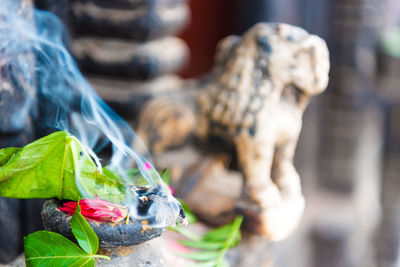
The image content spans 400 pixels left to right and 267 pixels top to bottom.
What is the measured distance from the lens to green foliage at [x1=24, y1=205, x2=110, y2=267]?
0.79m

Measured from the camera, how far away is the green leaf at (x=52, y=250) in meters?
0.81

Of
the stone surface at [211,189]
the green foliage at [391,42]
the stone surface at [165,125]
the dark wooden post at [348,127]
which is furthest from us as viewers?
the dark wooden post at [348,127]

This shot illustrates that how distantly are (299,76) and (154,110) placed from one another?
602mm

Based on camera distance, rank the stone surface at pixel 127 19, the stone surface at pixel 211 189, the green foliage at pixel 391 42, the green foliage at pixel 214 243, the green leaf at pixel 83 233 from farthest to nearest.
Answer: the green foliage at pixel 391 42 → the stone surface at pixel 127 19 → the stone surface at pixel 211 189 → the green foliage at pixel 214 243 → the green leaf at pixel 83 233

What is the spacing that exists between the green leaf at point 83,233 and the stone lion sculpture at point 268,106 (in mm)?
595

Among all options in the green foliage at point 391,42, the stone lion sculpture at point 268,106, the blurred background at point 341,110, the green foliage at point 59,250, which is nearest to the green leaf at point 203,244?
the stone lion sculpture at point 268,106

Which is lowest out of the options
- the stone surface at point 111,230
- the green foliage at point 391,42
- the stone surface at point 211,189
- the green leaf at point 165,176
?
the green foliage at point 391,42

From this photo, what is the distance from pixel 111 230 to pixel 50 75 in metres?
0.66

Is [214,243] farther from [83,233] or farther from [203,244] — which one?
[83,233]

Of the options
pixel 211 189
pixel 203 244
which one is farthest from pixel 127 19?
pixel 203 244

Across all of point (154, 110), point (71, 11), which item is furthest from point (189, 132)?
point (71, 11)

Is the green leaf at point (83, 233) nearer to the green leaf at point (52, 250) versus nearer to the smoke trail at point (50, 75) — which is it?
the green leaf at point (52, 250)

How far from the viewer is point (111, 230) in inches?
31.2

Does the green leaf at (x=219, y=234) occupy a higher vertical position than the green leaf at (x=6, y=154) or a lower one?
lower
